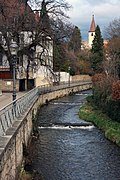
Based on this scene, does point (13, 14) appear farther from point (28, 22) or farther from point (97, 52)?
point (97, 52)

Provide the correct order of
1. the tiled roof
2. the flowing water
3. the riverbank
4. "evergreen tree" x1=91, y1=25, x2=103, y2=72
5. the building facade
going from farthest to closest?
"evergreen tree" x1=91, y1=25, x2=103, y2=72, the building facade, the tiled roof, the riverbank, the flowing water

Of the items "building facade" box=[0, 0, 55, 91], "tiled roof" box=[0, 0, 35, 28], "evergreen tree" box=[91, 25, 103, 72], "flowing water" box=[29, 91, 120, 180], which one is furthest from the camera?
"evergreen tree" box=[91, 25, 103, 72]

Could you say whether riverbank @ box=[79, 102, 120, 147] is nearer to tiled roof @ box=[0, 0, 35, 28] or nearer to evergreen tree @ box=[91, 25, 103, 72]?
tiled roof @ box=[0, 0, 35, 28]

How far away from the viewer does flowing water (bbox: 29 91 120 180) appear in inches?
642

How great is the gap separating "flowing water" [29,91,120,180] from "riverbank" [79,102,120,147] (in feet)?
1.57

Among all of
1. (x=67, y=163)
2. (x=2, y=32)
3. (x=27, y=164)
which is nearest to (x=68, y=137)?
(x=67, y=163)

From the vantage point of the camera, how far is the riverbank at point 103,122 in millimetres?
22984

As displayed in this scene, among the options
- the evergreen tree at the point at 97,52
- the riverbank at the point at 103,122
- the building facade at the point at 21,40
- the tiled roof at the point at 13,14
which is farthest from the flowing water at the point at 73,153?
the evergreen tree at the point at 97,52

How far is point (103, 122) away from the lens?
89.8ft

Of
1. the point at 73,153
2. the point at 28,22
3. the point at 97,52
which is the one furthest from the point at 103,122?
the point at 97,52

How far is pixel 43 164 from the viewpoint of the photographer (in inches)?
683

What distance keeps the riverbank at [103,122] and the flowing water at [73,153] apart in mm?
479

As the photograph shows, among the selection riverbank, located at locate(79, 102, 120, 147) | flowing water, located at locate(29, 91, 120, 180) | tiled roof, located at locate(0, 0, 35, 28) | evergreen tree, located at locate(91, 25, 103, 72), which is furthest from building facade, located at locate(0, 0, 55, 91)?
evergreen tree, located at locate(91, 25, 103, 72)

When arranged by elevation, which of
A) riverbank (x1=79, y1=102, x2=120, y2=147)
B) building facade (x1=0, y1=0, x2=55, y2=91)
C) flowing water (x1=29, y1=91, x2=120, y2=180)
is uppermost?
building facade (x1=0, y1=0, x2=55, y2=91)
